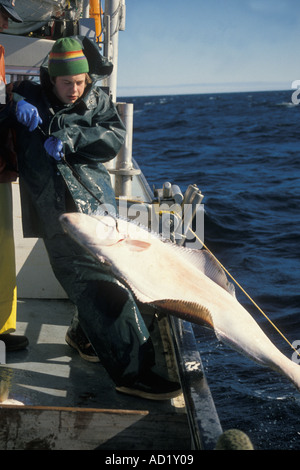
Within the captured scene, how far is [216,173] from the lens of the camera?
2244 cm

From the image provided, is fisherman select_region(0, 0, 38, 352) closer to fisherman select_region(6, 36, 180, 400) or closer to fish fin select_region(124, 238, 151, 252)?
fisherman select_region(6, 36, 180, 400)

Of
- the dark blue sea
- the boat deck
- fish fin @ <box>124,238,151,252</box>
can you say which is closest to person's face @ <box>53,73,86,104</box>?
fish fin @ <box>124,238,151,252</box>

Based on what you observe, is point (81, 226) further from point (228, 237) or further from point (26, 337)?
point (228, 237)

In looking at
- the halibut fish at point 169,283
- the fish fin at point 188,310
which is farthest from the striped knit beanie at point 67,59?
the fish fin at point 188,310

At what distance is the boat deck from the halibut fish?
30.1 inches

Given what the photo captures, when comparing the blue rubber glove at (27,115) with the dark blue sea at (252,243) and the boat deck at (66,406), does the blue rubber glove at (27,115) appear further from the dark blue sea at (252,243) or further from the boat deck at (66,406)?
the dark blue sea at (252,243)

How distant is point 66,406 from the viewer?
364cm

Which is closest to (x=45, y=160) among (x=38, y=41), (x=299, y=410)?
(x=38, y=41)

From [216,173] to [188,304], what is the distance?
20.1 metres

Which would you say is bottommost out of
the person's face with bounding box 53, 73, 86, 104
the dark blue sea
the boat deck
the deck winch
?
the dark blue sea

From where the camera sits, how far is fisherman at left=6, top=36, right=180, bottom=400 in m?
3.61

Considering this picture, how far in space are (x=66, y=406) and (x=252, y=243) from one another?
9.32 metres

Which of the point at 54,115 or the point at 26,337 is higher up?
the point at 54,115

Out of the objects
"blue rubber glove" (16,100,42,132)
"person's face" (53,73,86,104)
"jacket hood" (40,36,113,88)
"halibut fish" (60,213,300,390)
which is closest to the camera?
"halibut fish" (60,213,300,390)
